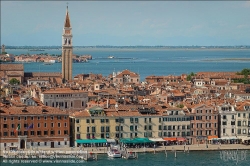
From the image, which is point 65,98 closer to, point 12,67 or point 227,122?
point 227,122

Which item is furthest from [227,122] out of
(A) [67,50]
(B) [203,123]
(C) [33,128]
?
(A) [67,50]

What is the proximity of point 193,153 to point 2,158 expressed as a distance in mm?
5788

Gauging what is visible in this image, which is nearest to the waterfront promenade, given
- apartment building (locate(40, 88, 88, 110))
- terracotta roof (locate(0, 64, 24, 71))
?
apartment building (locate(40, 88, 88, 110))

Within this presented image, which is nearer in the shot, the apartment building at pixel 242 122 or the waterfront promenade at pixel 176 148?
the waterfront promenade at pixel 176 148

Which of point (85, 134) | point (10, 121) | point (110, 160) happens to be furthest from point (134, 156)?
point (10, 121)

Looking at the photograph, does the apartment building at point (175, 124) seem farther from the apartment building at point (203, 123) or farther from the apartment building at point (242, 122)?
the apartment building at point (242, 122)

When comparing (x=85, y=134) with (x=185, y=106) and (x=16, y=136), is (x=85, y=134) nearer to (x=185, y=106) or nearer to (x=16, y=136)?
(x=16, y=136)

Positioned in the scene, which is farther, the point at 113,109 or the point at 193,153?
the point at 113,109

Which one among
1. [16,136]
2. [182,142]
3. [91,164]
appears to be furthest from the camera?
[182,142]

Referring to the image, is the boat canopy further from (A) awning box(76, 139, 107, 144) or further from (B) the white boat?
(B) the white boat

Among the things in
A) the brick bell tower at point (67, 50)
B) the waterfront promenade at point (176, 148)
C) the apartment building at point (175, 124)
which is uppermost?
the brick bell tower at point (67, 50)

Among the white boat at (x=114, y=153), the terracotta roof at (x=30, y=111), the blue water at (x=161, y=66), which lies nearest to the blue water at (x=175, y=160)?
the white boat at (x=114, y=153)

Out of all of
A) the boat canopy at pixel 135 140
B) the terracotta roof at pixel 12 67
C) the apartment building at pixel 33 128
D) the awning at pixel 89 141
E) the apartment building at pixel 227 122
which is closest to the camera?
the apartment building at pixel 33 128

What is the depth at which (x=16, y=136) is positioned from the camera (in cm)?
2334
